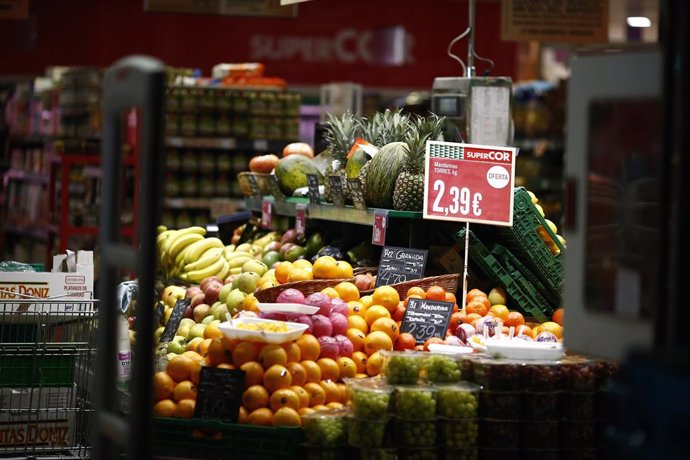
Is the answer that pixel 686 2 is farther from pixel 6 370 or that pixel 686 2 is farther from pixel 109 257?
pixel 6 370

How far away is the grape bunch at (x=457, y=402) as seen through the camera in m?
3.67

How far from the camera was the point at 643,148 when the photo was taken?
2240 mm

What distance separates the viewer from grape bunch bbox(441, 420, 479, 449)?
12.0 feet

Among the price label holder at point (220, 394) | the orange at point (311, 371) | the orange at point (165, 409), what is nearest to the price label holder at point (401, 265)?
the orange at point (311, 371)

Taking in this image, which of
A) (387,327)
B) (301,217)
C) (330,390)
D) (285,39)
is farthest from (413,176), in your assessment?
(285,39)

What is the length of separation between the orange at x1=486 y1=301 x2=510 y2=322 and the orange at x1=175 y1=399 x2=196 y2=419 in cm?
141

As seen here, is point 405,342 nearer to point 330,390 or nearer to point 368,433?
point 330,390

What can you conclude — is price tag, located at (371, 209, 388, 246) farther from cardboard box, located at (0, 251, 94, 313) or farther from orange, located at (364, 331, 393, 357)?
cardboard box, located at (0, 251, 94, 313)

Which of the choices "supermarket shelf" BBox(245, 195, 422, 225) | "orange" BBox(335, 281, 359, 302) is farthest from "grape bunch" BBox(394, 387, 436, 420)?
"supermarket shelf" BBox(245, 195, 422, 225)

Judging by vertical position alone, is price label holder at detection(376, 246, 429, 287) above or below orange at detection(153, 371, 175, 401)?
above

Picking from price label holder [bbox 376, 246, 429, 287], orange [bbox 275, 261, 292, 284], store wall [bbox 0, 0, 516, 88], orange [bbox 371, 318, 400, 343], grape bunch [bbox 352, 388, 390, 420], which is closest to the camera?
grape bunch [bbox 352, 388, 390, 420]

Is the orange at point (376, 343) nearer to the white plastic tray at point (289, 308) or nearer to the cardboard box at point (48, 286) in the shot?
the white plastic tray at point (289, 308)

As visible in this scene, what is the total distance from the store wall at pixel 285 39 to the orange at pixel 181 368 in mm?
10801

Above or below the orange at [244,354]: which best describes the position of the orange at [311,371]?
below
